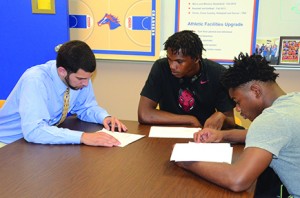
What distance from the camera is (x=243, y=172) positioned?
1.26 m

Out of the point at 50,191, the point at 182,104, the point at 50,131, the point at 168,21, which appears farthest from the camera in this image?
the point at 168,21

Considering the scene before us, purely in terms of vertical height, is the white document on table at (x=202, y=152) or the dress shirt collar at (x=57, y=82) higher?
the dress shirt collar at (x=57, y=82)

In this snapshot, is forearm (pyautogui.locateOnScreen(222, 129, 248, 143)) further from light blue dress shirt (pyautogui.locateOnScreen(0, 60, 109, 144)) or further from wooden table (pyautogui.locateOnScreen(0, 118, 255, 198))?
light blue dress shirt (pyautogui.locateOnScreen(0, 60, 109, 144))

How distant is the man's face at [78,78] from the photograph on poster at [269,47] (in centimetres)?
181

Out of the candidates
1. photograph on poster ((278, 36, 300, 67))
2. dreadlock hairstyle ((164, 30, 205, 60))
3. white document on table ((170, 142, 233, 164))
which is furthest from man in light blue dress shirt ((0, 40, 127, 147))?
photograph on poster ((278, 36, 300, 67))

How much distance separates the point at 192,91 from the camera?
241 cm

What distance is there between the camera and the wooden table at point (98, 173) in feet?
4.10

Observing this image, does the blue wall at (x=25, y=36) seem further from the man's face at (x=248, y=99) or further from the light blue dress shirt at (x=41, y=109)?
the man's face at (x=248, y=99)

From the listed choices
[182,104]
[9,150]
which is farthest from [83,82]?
[182,104]

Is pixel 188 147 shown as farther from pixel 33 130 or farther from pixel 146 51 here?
pixel 146 51

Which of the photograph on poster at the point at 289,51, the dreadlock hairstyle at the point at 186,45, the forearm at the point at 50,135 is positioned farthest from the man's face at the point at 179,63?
the photograph on poster at the point at 289,51

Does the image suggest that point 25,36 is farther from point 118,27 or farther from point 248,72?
point 248,72

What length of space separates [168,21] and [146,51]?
0.36m

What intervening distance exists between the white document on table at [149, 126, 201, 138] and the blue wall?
1.73 metres
